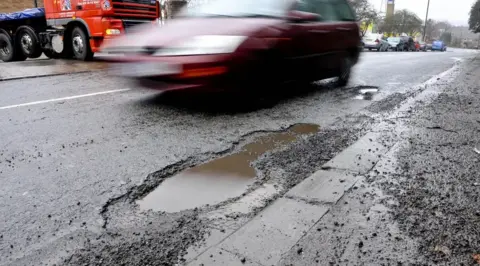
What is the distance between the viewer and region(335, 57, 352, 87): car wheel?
7062mm

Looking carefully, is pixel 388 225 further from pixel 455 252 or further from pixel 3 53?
pixel 3 53

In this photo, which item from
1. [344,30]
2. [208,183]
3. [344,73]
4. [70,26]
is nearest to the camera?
[208,183]

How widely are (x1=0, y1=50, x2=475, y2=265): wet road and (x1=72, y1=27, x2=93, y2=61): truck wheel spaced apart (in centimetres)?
439

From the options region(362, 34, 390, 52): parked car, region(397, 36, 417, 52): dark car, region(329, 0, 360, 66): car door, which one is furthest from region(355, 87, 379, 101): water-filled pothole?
region(397, 36, 417, 52): dark car

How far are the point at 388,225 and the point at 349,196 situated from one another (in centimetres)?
40

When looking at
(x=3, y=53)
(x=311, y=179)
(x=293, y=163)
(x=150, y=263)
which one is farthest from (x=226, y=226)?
(x=3, y=53)

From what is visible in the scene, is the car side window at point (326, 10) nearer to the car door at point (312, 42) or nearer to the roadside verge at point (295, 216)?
the car door at point (312, 42)

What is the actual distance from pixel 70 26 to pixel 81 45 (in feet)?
2.48

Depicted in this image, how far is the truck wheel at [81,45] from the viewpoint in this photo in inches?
426

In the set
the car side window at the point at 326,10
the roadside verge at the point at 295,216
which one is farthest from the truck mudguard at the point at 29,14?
the roadside verge at the point at 295,216

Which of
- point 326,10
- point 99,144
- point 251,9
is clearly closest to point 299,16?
point 251,9

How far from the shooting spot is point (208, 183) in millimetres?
2750

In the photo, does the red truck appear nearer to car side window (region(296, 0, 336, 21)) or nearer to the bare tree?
car side window (region(296, 0, 336, 21))

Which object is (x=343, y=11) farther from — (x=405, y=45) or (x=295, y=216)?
(x=405, y=45)
